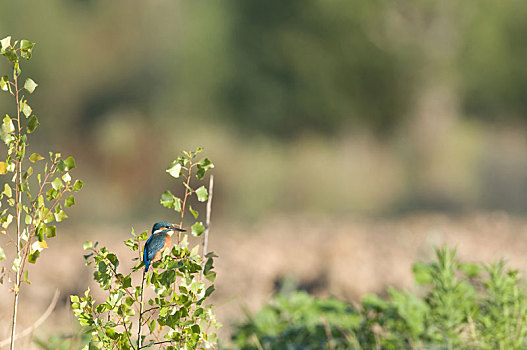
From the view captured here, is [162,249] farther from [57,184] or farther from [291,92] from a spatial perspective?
[291,92]

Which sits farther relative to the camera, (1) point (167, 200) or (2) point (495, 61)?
(2) point (495, 61)

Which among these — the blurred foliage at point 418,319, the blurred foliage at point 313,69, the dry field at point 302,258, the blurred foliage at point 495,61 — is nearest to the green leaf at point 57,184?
the blurred foliage at point 418,319

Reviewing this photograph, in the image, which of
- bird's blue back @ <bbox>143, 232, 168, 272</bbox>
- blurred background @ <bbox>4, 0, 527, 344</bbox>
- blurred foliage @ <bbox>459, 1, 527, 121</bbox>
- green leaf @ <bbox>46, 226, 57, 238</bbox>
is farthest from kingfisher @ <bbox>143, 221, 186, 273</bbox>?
blurred foliage @ <bbox>459, 1, 527, 121</bbox>

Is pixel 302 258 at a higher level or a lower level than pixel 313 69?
lower

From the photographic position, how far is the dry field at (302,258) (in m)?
3.80

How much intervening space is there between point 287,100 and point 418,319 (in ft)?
43.5

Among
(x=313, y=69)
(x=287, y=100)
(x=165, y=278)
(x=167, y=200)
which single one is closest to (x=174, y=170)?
(x=167, y=200)

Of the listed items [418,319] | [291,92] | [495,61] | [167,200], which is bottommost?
[167,200]

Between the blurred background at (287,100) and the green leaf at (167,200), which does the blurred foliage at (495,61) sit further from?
the green leaf at (167,200)

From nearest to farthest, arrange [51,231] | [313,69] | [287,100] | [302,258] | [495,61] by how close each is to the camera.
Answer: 1. [51,231]
2. [302,258]
3. [313,69]
4. [287,100]
5. [495,61]

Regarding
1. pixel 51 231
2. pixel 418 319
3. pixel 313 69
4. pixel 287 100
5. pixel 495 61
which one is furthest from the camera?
pixel 495 61

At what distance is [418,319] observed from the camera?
8.04 ft

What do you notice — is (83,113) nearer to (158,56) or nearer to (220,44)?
(158,56)

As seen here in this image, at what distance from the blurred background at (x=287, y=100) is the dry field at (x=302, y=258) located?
3.70m
